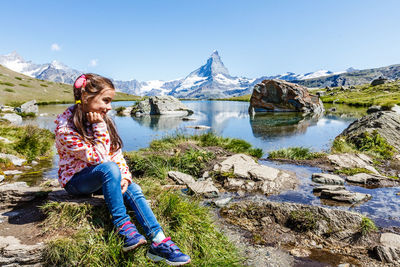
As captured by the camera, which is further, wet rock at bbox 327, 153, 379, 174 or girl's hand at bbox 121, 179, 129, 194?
wet rock at bbox 327, 153, 379, 174

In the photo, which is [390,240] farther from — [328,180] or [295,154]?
[295,154]

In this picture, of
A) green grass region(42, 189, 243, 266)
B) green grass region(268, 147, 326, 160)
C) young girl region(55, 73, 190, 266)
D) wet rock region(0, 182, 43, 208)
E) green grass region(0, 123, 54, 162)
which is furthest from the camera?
green grass region(268, 147, 326, 160)

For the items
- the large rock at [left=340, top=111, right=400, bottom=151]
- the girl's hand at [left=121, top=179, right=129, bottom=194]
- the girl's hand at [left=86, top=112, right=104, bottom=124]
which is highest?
the girl's hand at [left=86, top=112, right=104, bottom=124]

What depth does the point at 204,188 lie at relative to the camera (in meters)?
7.64

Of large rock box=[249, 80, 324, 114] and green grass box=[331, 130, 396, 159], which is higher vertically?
large rock box=[249, 80, 324, 114]

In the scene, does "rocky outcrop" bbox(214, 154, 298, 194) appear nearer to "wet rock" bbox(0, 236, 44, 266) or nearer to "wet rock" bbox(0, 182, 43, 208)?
"wet rock" bbox(0, 182, 43, 208)

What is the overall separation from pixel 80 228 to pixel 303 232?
14.7ft

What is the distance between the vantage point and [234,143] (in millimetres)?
13531

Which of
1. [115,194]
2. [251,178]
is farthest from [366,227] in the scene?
[115,194]

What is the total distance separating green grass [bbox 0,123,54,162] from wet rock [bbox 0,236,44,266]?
9.69m

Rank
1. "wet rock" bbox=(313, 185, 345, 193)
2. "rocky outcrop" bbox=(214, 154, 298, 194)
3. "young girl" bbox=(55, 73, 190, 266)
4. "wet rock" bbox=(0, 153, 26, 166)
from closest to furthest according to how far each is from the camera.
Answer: "young girl" bbox=(55, 73, 190, 266) < "wet rock" bbox=(313, 185, 345, 193) < "rocky outcrop" bbox=(214, 154, 298, 194) < "wet rock" bbox=(0, 153, 26, 166)

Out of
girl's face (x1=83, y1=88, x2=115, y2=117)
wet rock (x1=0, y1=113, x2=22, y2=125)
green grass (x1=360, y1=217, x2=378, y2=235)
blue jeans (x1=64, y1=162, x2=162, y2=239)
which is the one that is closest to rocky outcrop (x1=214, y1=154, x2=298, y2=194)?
green grass (x1=360, y1=217, x2=378, y2=235)

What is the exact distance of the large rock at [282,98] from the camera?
47.1 metres

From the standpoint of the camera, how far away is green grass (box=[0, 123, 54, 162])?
37.4 ft
